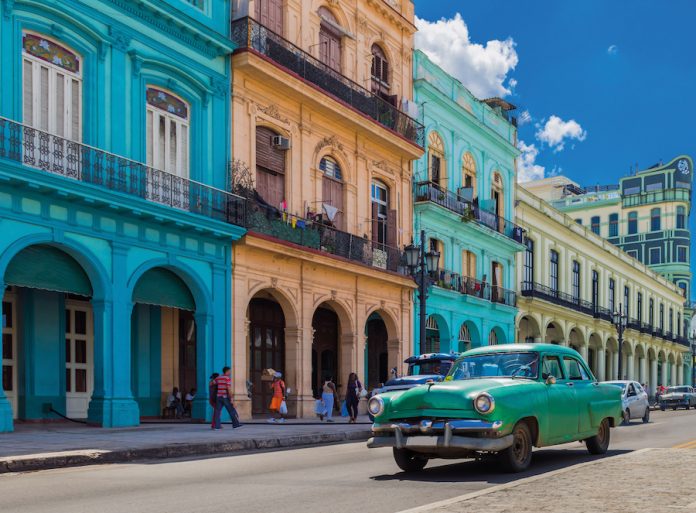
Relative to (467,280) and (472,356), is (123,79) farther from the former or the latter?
(467,280)

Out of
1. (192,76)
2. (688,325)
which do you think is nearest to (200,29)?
(192,76)

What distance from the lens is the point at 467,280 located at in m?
37.0

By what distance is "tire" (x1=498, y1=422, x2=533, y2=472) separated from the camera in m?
10.5

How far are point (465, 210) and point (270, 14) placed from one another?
518 inches

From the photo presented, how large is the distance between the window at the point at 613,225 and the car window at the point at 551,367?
268 ft

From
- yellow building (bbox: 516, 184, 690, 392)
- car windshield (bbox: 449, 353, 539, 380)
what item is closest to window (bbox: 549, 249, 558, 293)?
yellow building (bbox: 516, 184, 690, 392)

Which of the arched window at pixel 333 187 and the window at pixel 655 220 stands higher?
the window at pixel 655 220

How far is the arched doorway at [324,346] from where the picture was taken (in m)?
30.2

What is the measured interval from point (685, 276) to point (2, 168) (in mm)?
81383

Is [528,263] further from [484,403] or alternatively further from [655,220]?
[655,220]

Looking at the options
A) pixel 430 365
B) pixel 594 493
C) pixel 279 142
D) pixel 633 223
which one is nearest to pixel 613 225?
pixel 633 223

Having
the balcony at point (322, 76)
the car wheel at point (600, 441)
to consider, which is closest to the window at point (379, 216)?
the balcony at point (322, 76)

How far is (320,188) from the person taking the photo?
27953 mm

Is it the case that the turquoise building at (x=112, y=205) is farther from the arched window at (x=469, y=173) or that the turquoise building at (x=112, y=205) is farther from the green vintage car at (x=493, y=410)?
the arched window at (x=469, y=173)
